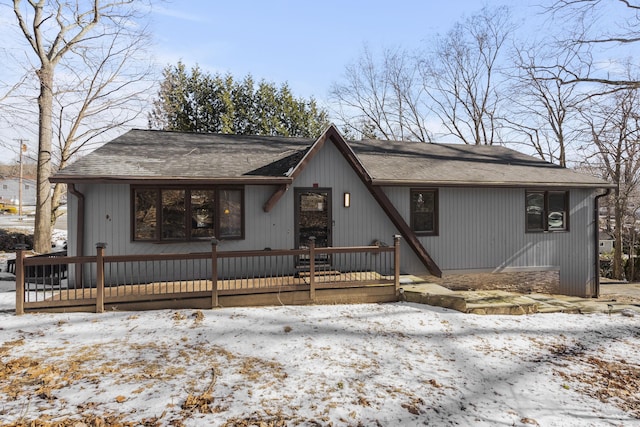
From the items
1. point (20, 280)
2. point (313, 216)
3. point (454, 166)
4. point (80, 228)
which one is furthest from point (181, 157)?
point (454, 166)

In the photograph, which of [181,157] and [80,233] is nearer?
[80,233]

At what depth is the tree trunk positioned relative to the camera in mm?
13477

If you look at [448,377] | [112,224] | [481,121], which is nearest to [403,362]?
[448,377]

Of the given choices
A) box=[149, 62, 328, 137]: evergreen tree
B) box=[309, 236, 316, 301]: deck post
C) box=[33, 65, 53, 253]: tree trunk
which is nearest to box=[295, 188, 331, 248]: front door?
box=[309, 236, 316, 301]: deck post

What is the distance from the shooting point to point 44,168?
1389 cm

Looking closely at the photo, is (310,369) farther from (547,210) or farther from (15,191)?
(15,191)

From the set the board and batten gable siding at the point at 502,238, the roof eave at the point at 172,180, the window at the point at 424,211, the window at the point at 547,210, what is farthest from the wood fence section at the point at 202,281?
the window at the point at 547,210

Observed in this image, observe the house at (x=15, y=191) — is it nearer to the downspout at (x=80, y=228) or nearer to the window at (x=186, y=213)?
the downspout at (x=80, y=228)

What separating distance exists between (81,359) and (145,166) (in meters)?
5.10

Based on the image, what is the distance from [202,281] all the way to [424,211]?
6.64 metres

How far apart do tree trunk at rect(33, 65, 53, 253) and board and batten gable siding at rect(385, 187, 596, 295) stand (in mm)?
13672

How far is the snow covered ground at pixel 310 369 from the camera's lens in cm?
366

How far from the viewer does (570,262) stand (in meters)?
11.1

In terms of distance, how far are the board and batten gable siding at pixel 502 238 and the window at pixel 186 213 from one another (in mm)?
4534
